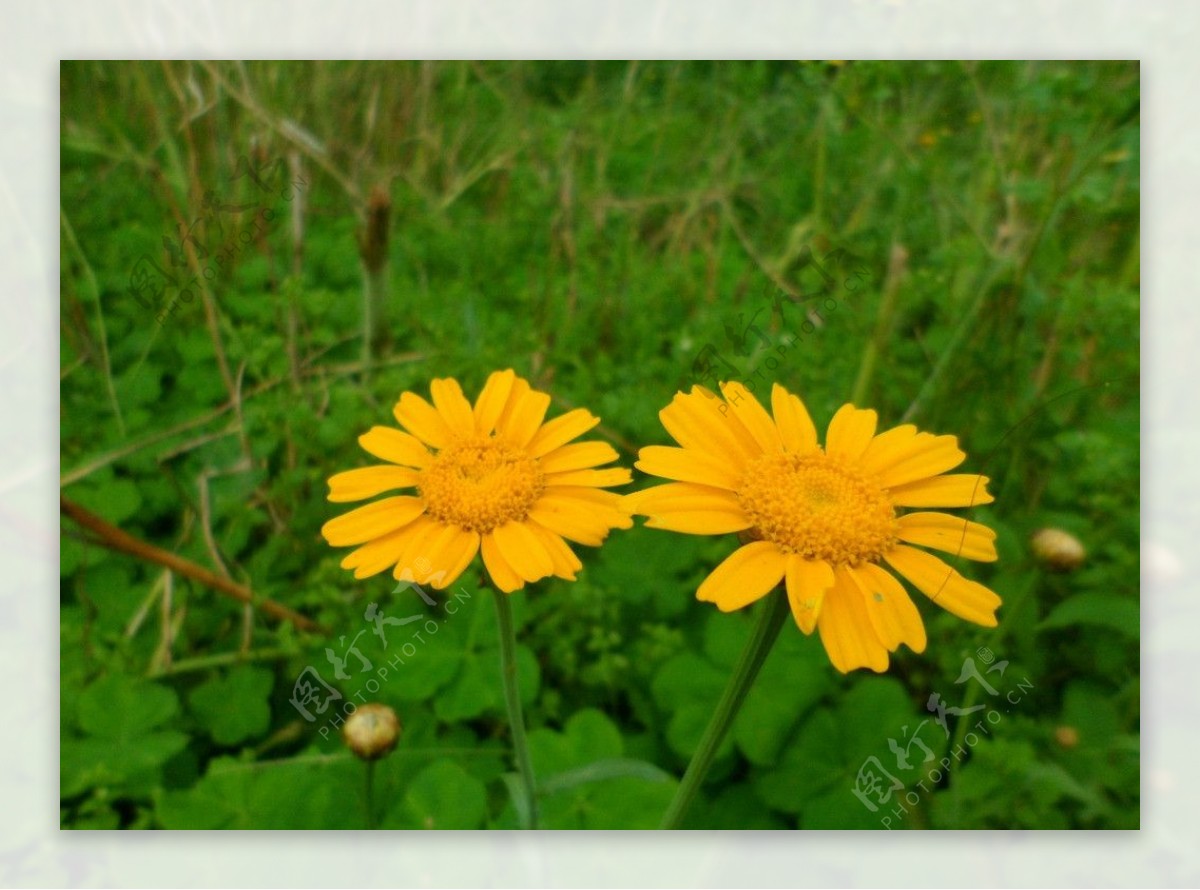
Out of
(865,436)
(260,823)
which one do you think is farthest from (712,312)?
(260,823)

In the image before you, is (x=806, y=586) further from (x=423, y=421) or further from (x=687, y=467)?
(x=423, y=421)

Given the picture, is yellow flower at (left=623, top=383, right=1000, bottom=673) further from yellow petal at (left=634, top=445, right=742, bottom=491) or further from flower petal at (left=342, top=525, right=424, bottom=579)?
flower petal at (left=342, top=525, right=424, bottom=579)

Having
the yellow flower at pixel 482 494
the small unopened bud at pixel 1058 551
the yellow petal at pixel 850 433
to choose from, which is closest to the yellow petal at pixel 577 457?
the yellow flower at pixel 482 494

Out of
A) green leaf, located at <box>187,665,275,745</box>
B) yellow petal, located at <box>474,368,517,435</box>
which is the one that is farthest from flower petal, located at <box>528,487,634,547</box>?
green leaf, located at <box>187,665,275,745</box>

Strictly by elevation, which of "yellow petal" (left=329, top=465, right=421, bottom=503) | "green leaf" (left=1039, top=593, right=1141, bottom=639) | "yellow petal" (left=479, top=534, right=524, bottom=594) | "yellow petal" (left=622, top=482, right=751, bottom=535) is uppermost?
"yellow petal" (left=329, top=465, right=421, bottom=503)

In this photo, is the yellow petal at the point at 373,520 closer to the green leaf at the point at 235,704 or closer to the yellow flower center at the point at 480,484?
the yellow flower center at the point at 480,484

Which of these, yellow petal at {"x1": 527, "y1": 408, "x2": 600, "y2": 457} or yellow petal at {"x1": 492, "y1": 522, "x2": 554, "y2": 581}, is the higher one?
yellow petal at {"x1": 527, "y1": 408, "x2": 600, "y2": 457}

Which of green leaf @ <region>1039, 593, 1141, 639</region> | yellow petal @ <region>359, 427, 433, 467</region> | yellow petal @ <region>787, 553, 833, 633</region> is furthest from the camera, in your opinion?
green leaf @ <region>1039, 593, 1141, 639</region>
